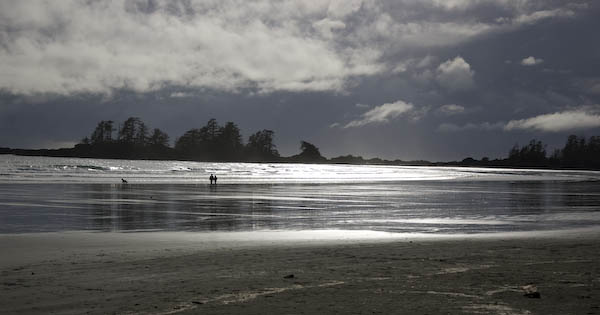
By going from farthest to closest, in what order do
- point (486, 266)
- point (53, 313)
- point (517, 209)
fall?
point (517, 209) → point (486, 266) → point (53, 313)

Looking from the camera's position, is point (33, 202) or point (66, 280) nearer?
point (66, 280)

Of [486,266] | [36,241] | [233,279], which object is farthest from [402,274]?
[36,241]

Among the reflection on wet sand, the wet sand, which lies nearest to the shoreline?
the wet sand

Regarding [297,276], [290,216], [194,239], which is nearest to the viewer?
[297,276]

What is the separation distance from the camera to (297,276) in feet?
35.6

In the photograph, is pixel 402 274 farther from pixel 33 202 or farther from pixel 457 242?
pixel 33 202

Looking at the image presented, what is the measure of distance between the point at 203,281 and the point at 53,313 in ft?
9.35

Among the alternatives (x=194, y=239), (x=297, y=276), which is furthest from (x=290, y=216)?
(x=297, y=276)

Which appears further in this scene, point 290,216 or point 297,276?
point 290,216

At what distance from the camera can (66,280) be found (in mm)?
10438

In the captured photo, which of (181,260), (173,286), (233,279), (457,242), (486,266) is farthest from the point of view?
(457,242)

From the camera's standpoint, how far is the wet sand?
8.52 meters

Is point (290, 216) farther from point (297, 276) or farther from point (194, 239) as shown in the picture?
point (297, 276)

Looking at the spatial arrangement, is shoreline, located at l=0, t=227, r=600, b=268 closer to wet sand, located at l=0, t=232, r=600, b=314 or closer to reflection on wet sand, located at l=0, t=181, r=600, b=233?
wet sand, located at l=0, t=232, r=600, b=314
